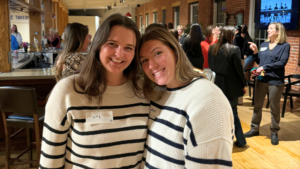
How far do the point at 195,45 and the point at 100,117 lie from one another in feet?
12.5

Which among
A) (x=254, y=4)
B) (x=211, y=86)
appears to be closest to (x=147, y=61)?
(x=211, y=86)

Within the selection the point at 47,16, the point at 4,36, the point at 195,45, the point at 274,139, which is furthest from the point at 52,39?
the point at 274,139

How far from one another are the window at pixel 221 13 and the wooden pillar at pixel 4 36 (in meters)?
6.66

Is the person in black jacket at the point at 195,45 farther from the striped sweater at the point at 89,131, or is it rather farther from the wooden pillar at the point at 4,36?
the striped sweater at the point at 89,131

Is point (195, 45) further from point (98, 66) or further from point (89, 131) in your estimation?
point (89, 131)

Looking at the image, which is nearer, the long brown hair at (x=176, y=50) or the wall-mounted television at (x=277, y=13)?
the long brown hair at (x=176, y=50)

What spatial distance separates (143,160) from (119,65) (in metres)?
0.47

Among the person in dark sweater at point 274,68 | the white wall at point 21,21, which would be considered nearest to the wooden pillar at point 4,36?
the person in dark sweater at point 274,68

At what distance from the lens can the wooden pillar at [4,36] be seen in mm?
3787

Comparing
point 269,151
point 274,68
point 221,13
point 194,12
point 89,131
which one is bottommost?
point 269,151

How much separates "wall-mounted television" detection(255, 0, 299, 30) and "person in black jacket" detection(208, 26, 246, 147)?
10.1ft

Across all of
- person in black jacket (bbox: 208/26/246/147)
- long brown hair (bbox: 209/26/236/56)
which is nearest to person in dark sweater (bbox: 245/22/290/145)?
person in black jacket (bbox: 208/26/246/147)

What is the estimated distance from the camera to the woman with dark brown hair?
1.18 m

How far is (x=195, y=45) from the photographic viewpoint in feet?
15.7
